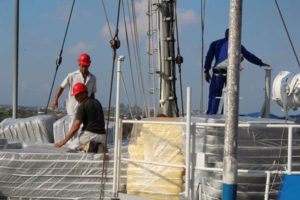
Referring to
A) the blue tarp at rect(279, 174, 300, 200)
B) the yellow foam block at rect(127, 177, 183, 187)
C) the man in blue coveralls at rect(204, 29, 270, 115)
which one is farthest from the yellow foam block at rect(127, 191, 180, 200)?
the man in blue coveralls at rect(204, 29, 270, 115)

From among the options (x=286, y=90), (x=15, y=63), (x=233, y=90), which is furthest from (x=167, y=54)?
(x=233, y=90)

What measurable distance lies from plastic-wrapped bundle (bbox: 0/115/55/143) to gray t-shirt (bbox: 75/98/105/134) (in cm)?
185

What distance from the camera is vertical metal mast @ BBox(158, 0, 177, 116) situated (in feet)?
29.9

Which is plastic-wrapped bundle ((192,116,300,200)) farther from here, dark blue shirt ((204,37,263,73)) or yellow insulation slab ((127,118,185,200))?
dark blue shirt ((204,37,263,73))

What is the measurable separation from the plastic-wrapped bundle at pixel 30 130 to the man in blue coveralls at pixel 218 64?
2.57 metres

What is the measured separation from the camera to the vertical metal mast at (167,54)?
910 centimetres

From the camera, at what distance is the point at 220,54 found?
8305mm

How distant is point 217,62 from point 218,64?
0.40 feet

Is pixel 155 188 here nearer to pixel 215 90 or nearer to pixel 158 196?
pixel 158 196

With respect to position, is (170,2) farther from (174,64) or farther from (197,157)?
(197,157)

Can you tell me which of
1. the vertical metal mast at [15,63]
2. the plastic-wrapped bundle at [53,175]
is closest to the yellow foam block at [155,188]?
the plastic-wrapped bundle at [53,175]

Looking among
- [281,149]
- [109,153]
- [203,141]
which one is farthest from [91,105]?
[281,149]

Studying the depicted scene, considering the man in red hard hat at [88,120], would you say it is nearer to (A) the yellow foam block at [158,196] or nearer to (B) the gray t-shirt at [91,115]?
(B) the gray t-shirt at [91,115]

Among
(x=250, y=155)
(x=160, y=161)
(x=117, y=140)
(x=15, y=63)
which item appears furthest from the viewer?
(x=15, y=63)
